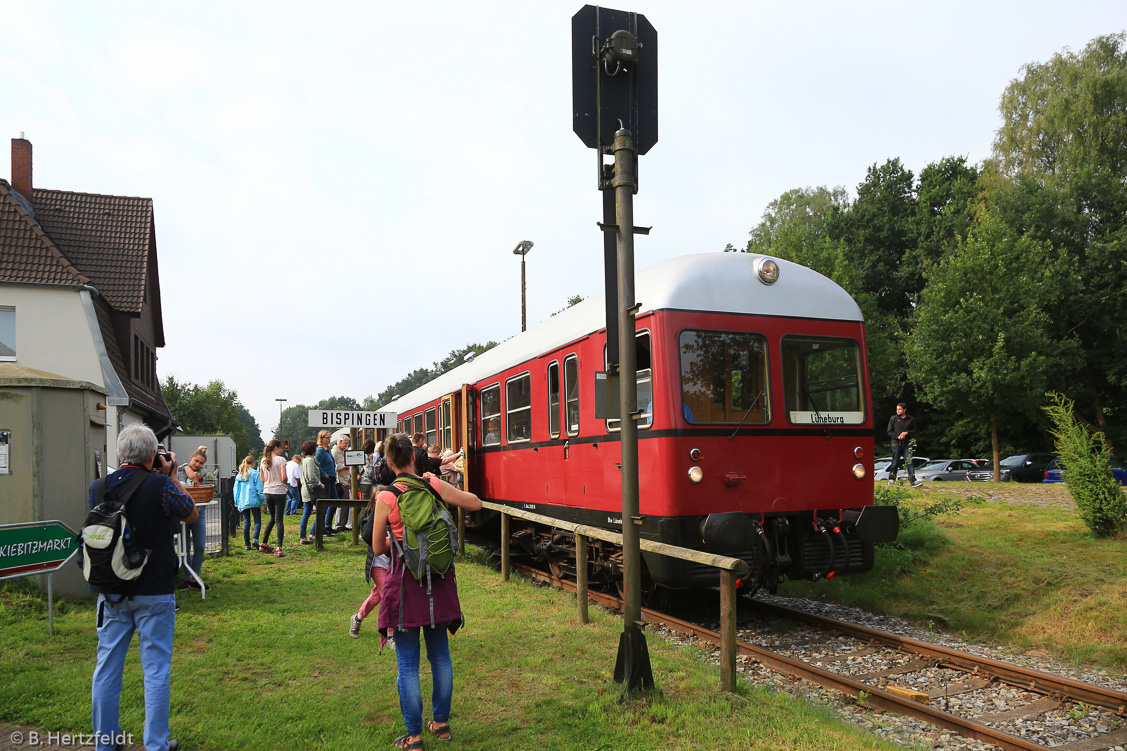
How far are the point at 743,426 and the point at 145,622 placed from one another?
491cm

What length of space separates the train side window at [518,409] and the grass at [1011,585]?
3.79 metres

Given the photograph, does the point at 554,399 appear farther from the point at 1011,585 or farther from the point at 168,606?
the point at 168,606

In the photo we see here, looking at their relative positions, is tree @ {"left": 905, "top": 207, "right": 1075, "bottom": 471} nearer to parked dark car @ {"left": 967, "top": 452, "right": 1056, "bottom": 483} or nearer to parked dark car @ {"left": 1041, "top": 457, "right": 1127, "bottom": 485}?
parked dark car @ {"left": 1041, "top": 457, "right": 1127, "bottom": 485}

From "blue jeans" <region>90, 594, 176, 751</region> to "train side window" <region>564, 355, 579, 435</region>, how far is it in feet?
16.7

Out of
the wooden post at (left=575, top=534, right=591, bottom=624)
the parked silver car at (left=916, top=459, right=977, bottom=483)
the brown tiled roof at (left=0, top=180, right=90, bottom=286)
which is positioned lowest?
the parked silver car at (left=916, top=459, right=977, bottom=483)

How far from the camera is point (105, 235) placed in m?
22.6

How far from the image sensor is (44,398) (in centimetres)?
727

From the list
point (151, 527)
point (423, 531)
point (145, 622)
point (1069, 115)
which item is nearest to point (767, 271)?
point (423, 531)

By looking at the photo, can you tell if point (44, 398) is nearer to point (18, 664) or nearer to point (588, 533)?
point (18, 664)

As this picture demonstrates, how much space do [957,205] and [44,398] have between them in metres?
37.5

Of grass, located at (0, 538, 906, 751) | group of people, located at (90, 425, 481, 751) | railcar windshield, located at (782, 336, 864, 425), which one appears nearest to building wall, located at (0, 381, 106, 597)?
grass, located at (0, 538, 906, 751)

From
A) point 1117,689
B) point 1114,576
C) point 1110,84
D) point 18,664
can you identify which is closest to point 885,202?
point 1110,84

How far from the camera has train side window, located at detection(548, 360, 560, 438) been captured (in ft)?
29.7

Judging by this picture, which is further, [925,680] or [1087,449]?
[1087,449]
